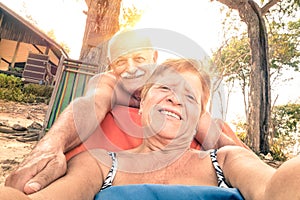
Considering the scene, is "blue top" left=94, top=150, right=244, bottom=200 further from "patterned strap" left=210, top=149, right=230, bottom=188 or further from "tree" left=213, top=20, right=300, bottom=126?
"tree" left=213, top=20, right=300, bottom=126

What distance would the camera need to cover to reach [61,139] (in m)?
1.25

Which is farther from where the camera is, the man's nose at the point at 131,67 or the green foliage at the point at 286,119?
the green foliage at the point at 286,119

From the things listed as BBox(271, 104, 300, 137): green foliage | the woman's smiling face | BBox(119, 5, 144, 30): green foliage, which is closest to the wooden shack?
BBox(119, 5, 144, 30): green foliage

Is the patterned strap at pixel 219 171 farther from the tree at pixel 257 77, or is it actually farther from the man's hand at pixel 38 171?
the tree at pixel 257 77

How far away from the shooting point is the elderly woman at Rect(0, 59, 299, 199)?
967mm

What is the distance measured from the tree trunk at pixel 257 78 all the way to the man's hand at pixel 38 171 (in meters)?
6.53

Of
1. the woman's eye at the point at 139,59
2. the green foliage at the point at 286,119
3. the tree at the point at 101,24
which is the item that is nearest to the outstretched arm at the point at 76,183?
the woman's eye at the point at 139,59

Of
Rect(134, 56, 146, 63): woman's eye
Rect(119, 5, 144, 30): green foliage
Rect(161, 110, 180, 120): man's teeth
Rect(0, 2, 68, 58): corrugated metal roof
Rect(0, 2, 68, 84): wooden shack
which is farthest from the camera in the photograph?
Rect(0, 2, 68, 58): corrugated metal roof

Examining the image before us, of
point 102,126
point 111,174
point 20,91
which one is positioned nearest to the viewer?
point 111,174

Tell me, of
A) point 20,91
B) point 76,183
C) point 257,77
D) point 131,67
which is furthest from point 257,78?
point 20,91

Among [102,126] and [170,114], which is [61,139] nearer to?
[102,126]

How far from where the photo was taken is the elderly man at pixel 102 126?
99 centimetres

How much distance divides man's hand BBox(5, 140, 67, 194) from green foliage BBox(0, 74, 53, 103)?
10.2 m

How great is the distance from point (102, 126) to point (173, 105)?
486 millimetres
